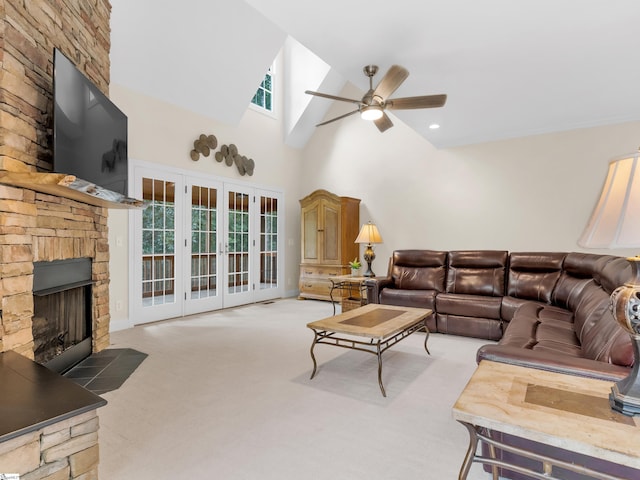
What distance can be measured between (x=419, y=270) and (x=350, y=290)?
3.99 ft

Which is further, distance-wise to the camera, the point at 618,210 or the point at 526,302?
the point at 526,302

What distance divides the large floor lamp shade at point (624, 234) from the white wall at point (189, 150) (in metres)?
4.69

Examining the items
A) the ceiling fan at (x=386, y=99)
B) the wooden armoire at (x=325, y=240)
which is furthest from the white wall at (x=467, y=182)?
the ceiling fan at (x=386, y=99)

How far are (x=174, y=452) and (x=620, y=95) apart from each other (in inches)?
200

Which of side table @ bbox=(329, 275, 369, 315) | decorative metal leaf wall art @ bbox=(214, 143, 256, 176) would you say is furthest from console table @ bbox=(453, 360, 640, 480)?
decorative metal leaf wall art @ bbox=(214, 143, 256, 176)

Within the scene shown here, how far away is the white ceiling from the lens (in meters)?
2.46

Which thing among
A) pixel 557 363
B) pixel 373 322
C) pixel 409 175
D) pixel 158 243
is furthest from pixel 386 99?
pixel 158 243

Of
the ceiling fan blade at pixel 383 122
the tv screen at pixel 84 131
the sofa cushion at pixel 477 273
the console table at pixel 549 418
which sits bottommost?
the console table at pixel 549 418

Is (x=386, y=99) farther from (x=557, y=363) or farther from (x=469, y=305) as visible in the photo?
(x=557, y=363)

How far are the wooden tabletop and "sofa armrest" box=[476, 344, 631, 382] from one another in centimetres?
86

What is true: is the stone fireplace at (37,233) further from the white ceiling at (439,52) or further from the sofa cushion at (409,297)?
the sofa cushion at (409,297)

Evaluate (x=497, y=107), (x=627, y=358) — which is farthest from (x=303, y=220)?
(x=627, y=358)

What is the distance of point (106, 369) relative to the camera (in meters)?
2.90

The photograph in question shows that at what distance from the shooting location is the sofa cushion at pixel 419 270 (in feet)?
15.3
